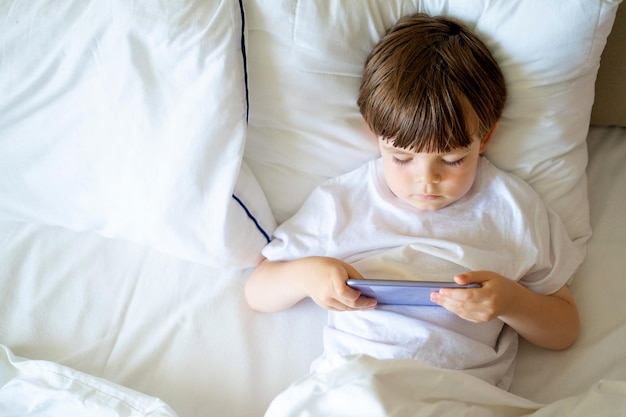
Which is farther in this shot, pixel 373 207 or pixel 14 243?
pixel 14 243

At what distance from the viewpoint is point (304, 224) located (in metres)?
1.11

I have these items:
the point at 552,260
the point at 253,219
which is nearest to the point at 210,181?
the point at 253,219

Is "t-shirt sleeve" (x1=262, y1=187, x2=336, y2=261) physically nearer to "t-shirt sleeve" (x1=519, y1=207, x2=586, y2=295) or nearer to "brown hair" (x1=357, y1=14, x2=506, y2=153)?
"brown hair" (x1=357, y1=14, x2=506, y2=153)

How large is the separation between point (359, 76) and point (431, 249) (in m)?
0.33

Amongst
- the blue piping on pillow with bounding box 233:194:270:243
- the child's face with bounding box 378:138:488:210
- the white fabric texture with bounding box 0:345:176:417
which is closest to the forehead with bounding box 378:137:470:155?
the child's face with bounding box 378:138:488:210

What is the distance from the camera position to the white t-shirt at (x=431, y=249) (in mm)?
995

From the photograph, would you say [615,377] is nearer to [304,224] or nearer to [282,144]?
[304,224]

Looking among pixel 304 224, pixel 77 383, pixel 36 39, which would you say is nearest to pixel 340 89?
pixel 304 224

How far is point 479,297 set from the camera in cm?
91

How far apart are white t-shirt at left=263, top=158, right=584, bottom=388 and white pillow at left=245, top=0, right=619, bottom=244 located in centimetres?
5

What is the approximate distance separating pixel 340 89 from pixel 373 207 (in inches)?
8.7

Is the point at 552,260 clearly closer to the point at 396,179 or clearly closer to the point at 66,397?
the point at 396,179

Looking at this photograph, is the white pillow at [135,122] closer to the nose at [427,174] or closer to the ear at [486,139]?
the nose at [427,174]

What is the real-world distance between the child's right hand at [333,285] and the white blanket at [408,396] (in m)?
0.11
